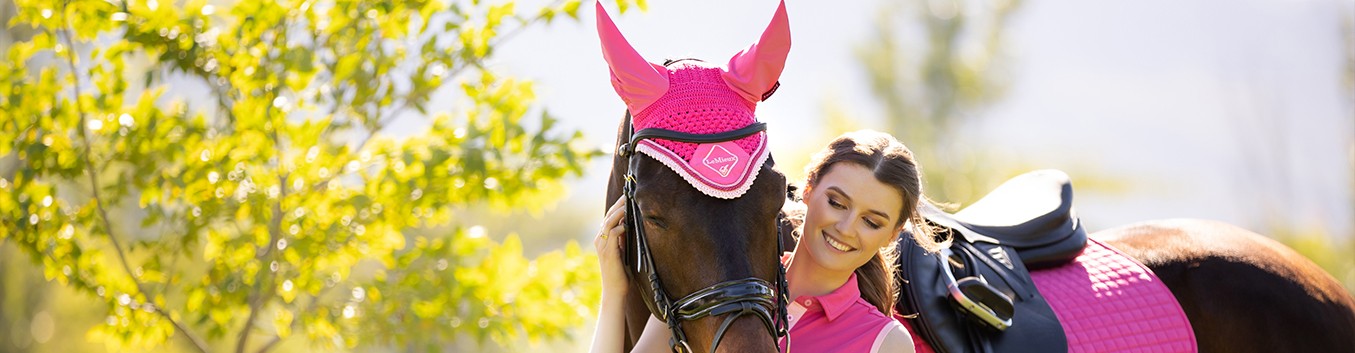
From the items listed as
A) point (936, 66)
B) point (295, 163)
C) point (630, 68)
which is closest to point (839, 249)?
point (630, 68)

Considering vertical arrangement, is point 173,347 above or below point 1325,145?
above

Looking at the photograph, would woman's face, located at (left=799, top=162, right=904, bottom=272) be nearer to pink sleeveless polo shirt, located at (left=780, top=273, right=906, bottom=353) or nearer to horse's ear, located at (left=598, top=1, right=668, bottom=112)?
pink sleeveless polo shirt, located at (left=780, top=273, right=906, bottom=353)

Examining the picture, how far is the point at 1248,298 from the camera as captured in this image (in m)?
3.30

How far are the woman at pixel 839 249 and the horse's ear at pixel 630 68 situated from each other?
0.86 feet

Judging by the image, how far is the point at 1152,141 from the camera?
114875 millimetres

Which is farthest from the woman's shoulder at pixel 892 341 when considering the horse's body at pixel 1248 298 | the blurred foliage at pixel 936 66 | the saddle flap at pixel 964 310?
the blurred foliage at pixel 936 66

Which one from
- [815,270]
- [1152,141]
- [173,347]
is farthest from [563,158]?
[1152,141]

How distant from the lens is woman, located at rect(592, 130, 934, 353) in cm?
237

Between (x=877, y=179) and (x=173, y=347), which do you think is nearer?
(x=877, y=179)

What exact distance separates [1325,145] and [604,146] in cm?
9661

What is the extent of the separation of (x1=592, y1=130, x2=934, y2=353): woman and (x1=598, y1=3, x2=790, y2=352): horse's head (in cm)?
11

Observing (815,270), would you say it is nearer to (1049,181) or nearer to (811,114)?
(1049,181)

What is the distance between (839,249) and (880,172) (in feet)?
0.66

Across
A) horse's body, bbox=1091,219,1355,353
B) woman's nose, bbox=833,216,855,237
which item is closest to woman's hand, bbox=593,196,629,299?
woman's nose, bbox=833,216,855,237
